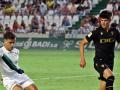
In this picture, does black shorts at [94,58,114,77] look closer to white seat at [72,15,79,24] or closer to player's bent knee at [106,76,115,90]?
player's bent knee at [106,76,115,90]

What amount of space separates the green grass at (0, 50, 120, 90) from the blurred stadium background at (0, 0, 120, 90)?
0.05 m

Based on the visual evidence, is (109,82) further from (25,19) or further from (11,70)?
(25,19)

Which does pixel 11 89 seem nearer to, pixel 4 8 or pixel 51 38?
pixel 51 38

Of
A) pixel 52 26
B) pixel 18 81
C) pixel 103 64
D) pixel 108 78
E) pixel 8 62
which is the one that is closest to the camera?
pixel 8 62

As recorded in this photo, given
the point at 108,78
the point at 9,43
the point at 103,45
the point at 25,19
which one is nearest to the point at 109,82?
the point at 108,78

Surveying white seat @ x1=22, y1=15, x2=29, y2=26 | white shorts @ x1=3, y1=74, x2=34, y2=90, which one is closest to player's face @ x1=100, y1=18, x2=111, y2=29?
white shorts @ x1=3, y1=74, x2=34, y2=90

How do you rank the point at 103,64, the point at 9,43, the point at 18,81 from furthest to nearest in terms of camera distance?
the point at 103,64 < the point at 18,81 < the point at 9,43

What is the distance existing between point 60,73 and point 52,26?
16829 mm

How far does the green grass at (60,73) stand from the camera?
56.6 feet

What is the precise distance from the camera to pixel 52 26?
3816 centimetres

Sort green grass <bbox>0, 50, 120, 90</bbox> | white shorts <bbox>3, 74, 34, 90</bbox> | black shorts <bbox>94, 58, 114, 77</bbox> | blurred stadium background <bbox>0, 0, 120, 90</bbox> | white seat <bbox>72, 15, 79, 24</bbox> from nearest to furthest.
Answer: white shorts <bbox>3, 74, 34, 90</bbox> < black shorts <bbox>94, 58, 114, 77</bbox> < green grass <bbox>0, 50, 120, 90</bbox> < blurred stadium background <bbox>0, 0, 120, 90</bbox> < white seat <bbox>72, 15, 79, 24</bbox>

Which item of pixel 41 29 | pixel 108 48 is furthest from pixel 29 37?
pixel 108 48

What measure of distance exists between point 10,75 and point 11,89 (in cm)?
34

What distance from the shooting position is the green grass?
17.3 m
